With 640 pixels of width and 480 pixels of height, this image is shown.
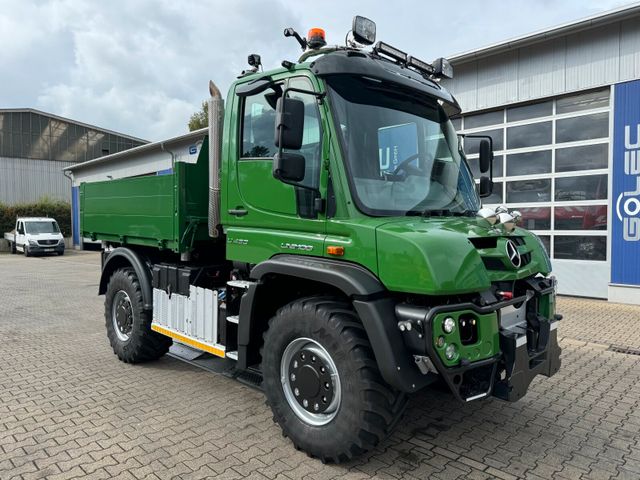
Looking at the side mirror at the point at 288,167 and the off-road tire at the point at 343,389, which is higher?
the side mirror at the point at 288,167

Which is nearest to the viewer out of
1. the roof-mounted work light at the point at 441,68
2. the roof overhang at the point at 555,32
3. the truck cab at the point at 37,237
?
the roof-mounted work light at the point at 441,68

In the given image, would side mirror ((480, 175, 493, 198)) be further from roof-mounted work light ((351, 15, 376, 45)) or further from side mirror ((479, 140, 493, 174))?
roof-mounted work light ((351, 15, 376, 45))

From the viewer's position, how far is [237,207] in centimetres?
416

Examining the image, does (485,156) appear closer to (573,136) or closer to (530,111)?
(573,136)

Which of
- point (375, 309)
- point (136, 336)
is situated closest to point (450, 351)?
point (375, 309)

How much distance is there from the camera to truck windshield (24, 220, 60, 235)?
26125 mm

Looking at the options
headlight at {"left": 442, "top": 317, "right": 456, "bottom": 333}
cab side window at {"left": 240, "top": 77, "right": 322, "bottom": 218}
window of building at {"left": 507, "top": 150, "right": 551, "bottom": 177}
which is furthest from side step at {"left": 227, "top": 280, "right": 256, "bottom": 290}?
window of building at {"left": 507, "top": 150, "right": 551, "bottom": 177}

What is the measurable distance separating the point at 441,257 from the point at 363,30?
2032 mm

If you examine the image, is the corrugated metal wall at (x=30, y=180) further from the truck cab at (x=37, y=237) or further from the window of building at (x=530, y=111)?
the window of building at (x=530, y=111)

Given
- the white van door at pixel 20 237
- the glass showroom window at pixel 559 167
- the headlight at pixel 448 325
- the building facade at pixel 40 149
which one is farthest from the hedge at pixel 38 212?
the headlight at pixel 448 325

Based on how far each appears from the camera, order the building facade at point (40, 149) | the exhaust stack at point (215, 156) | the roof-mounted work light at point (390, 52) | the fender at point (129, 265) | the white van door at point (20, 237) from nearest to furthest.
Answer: the roof-mounted work light at point (390, 52) → the exhaust stack at point (215, 156) → the fender at point (129, 265) → the white van door at point (20, 237) → the building facade at point (40, 149)

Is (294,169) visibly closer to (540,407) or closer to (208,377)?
(208,377)

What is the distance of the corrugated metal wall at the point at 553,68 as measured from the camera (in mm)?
9195

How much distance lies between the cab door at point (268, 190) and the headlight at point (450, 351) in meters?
1.10
